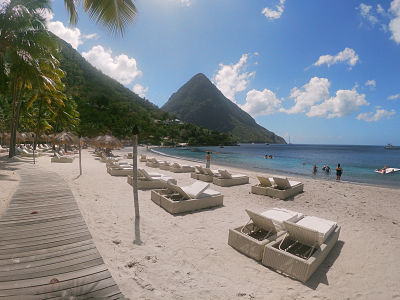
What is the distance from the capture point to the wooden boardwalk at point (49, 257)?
82.4 inches

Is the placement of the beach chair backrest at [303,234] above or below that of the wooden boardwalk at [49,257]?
above

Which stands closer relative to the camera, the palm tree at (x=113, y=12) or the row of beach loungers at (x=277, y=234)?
the row of beach loungers at (x=277, y=234)

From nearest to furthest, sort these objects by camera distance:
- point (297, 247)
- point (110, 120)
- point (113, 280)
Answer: point (113, 280) → point (297, 247) → point (110, 120)

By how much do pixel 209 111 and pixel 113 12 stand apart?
162 m

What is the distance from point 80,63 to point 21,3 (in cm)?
7153

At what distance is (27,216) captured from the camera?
3.75m

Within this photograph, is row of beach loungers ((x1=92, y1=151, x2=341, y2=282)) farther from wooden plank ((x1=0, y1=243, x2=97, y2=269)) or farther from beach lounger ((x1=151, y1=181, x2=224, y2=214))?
wooden plank ((x1=0, y1=243, x2=97, y2=269))

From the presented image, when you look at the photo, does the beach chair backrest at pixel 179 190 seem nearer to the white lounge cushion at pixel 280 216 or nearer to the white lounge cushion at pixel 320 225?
the white lounge cushion at pixel 280 216

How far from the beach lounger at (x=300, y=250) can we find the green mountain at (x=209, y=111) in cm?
15023

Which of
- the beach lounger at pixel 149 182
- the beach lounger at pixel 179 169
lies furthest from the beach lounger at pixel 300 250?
the beach lounger at pixel 179 169

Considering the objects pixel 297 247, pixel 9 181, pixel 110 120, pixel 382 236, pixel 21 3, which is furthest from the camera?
pixel 110 120

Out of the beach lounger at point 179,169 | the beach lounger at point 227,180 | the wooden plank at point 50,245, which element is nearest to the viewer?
the wooden plank at point 50,245

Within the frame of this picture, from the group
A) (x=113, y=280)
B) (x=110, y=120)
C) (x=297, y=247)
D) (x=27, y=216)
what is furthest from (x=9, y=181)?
(x=110, y=120)

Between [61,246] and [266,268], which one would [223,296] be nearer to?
[266,268]
